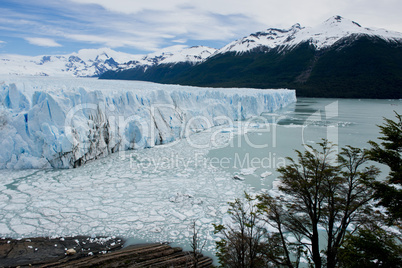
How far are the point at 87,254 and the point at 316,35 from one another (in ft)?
355

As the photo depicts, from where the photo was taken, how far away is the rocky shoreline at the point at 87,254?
439 centimetres

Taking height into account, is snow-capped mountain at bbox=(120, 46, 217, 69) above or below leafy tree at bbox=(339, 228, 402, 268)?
above

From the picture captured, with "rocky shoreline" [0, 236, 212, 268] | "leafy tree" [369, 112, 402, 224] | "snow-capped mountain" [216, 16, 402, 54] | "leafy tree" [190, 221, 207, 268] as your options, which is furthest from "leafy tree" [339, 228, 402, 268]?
"snow-capped mountain" [216, 16, 402, 54]

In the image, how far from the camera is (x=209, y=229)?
18.2ft

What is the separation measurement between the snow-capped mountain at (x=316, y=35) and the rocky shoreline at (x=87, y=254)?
9580cm

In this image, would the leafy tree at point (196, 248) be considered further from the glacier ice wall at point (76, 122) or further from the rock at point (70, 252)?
the glacier ice wall at point (76, 122)

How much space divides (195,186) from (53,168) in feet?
18.7

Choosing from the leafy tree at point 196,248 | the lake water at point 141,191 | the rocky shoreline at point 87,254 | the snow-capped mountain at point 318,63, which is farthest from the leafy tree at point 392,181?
the snow-capped mountain at point 318,63

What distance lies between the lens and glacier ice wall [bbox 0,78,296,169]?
893 cm

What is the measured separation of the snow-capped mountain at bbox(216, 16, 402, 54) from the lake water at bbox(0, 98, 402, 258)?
88273mm

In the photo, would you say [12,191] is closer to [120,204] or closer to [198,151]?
[120,204]

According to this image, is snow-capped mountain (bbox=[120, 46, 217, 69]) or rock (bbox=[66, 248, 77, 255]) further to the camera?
snow-capped mountain (bbox=[120, 46, 217, 69])

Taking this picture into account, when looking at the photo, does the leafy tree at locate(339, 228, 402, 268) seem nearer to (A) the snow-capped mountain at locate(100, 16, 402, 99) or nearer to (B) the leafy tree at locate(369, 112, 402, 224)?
(B) the leafy tree at locate(369, 112, 402, 224)

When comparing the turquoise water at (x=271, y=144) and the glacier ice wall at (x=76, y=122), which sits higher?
the glacier ice wall at (x=76, y=122)
